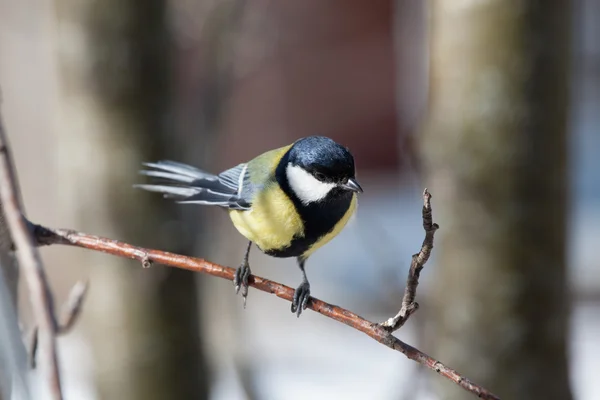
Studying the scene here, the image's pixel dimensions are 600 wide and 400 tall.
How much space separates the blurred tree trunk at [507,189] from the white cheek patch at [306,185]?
2.07 ft

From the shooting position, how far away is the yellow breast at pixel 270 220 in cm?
97

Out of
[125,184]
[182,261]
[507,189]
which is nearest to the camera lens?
[182,261]

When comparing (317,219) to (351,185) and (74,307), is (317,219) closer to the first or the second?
(351,185)

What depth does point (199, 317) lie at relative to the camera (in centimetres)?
172

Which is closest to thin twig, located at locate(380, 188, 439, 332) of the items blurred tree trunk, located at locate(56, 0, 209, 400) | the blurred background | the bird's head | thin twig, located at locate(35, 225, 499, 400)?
thin twig, located at locate(35, 225, 499, 400)

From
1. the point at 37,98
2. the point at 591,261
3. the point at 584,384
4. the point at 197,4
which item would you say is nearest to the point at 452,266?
the point at 197,4

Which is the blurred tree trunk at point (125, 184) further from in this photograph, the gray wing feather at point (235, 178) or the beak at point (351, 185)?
the beak at point (351, 185)

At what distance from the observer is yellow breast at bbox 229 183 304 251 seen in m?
0.97

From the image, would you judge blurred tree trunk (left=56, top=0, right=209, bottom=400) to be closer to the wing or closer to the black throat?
the wing

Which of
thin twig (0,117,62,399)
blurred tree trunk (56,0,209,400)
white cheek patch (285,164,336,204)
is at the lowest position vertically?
blurred tree trunk (56,0,209,400)

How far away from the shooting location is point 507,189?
147cm

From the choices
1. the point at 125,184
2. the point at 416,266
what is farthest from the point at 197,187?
the point at 125,184

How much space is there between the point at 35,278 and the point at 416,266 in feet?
1.14

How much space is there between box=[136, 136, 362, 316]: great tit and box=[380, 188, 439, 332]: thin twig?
0.16m
